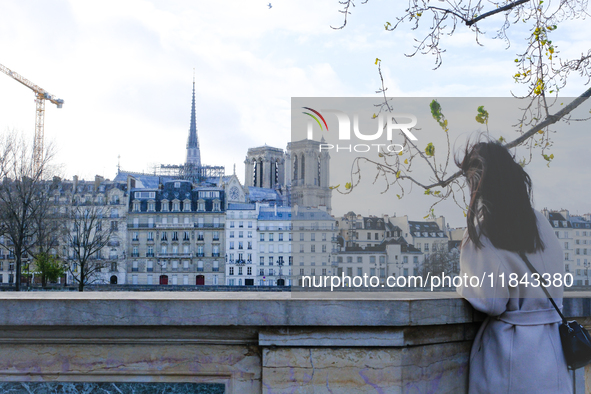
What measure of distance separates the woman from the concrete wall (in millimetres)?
184

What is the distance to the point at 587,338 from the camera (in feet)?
6.34

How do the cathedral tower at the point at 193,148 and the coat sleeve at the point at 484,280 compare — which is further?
the cathedral tower at the point at 193,148

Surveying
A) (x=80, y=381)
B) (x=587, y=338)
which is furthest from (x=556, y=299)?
(x=80, y=381)

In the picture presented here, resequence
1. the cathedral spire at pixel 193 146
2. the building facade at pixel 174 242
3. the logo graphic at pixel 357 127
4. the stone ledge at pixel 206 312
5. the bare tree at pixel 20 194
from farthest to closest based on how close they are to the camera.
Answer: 1. the cathedral spire at pixel 193 146
2. the building facade at pixel 174 242
3. the bare tree at pixel 20 194
4. the logo graphic at pixel 357 127
5. the stone ledge at pixel 206 312

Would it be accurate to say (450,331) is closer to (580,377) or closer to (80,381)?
(580,377)

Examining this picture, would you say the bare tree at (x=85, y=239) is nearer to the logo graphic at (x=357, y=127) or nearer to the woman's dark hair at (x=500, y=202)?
the logo graphic at (x=357, y=127)

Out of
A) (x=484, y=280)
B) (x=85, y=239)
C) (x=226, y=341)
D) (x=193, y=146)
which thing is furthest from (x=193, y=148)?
(x=484, y=280)

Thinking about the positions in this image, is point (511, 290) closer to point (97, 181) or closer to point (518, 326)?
point (518, 326)

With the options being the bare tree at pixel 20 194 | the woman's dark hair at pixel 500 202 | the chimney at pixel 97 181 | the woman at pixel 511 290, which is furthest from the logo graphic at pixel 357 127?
the chimney at pixel 97 181

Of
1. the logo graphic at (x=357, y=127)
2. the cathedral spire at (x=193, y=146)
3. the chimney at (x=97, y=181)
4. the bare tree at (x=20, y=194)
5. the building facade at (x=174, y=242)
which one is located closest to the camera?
the logo graphic at (x=357, y=127)

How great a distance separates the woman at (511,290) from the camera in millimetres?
1922

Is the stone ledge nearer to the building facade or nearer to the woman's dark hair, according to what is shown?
the woman's dark hair

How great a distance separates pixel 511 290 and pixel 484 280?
0.30 feet

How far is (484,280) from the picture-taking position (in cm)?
195
